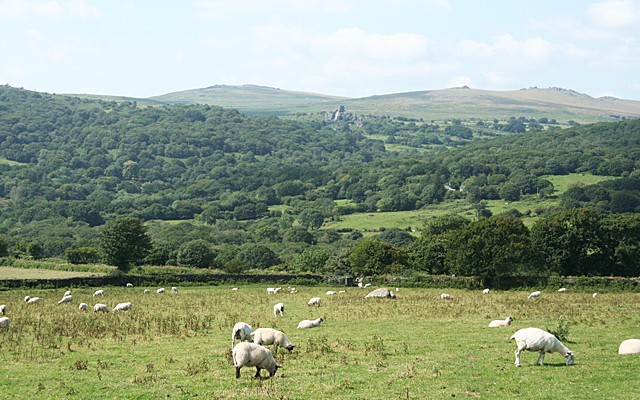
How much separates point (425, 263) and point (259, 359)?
5416cm

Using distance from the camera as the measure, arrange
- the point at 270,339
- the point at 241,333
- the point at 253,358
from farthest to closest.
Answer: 1. the point at 241,333
2. the point at 270,339
3. the point at 253,358

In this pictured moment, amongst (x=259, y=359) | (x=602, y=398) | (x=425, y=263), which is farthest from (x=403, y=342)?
(x=425, y=263)

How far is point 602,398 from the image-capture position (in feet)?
57.1

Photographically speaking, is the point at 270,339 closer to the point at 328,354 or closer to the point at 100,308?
the point at 328,354

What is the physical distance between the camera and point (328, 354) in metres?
23.8

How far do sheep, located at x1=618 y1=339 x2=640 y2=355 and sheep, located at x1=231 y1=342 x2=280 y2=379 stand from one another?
1156cm

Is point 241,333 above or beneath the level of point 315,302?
above

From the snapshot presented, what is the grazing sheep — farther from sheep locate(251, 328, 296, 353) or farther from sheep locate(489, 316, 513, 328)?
sheep locate(489, 316, 513, 328)

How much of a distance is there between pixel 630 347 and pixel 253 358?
12.4 metres

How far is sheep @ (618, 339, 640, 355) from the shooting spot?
23.1m

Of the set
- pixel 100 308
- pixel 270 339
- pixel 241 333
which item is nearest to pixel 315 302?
pixel 100 308

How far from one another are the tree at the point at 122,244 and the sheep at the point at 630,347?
5923 centimetres

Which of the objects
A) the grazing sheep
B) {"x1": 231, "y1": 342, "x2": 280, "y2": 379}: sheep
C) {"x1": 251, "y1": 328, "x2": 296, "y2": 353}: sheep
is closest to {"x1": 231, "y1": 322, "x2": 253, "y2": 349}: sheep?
{"x1": 251, "y1": 328, "x2": 296, "y2": 353}: sheep

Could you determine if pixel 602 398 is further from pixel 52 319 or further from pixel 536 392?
pixel 52 319
